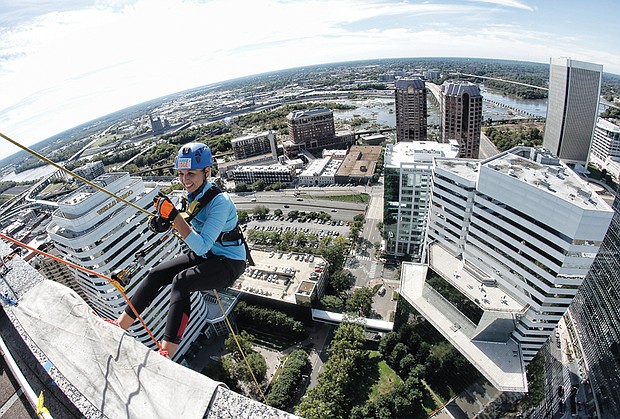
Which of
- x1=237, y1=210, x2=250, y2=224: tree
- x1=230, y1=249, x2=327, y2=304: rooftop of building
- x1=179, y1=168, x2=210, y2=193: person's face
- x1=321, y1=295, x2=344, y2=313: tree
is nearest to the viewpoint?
x1=179, y1=168, x2=210, y2=193: person's face

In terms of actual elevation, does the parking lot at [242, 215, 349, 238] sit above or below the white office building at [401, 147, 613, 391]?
below

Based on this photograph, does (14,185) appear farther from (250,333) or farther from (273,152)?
(250,333)

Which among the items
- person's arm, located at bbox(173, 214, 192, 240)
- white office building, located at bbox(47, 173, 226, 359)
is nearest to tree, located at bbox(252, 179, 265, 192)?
white office building, located at bbox(47, 173, 226, 359)

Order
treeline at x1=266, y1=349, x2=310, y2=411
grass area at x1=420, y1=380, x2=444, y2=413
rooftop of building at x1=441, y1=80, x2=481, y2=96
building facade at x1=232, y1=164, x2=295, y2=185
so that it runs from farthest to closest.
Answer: building facade at x1=232, y1=164, x2=295, y2=185, rooftop of building at x1=441, y1=80, x2=481, y2=96, treeline at x1=266, y1=349, x2=310, y2=411, grass area at x1=420, y1=380, x2=444, y2=413

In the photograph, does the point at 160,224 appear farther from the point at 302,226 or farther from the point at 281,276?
the point at 302,226

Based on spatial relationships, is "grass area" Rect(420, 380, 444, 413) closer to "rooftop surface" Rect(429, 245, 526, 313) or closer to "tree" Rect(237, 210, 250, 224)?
"rooftop surface" Rect(429, 245, 526, 313)

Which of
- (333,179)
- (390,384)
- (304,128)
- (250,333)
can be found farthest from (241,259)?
(304,128)
